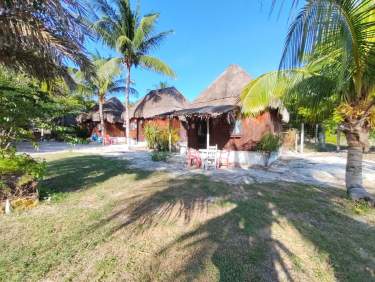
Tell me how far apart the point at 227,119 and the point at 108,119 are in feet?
64.6

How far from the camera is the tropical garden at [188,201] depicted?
370 centimetres

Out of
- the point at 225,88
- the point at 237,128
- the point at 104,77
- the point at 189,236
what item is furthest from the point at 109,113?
the point at 189,236

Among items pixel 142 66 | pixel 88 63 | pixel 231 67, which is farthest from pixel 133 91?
pixel 88 63

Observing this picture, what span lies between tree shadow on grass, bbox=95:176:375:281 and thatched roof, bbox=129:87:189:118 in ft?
55.1

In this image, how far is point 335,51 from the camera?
5.94 metres

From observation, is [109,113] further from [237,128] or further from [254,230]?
[254,230]

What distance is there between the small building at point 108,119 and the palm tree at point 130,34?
1035cm

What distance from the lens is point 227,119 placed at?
13727 millimetres

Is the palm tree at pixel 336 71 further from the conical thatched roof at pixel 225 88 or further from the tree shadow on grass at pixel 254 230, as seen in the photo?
the conical thatched roof at pixel 225 88

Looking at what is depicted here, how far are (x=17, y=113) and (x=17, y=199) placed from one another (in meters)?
2.01

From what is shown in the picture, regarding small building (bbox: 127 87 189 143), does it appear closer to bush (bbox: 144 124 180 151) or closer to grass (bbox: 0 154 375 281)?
bush (bbox: 144 124 180 151)

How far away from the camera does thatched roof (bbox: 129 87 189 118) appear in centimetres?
2402

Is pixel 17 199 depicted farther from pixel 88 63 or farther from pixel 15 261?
pixel 88 63

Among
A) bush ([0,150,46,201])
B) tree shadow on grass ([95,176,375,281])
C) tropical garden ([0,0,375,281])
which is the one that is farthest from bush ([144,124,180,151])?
bush ([0,150,46,201])
